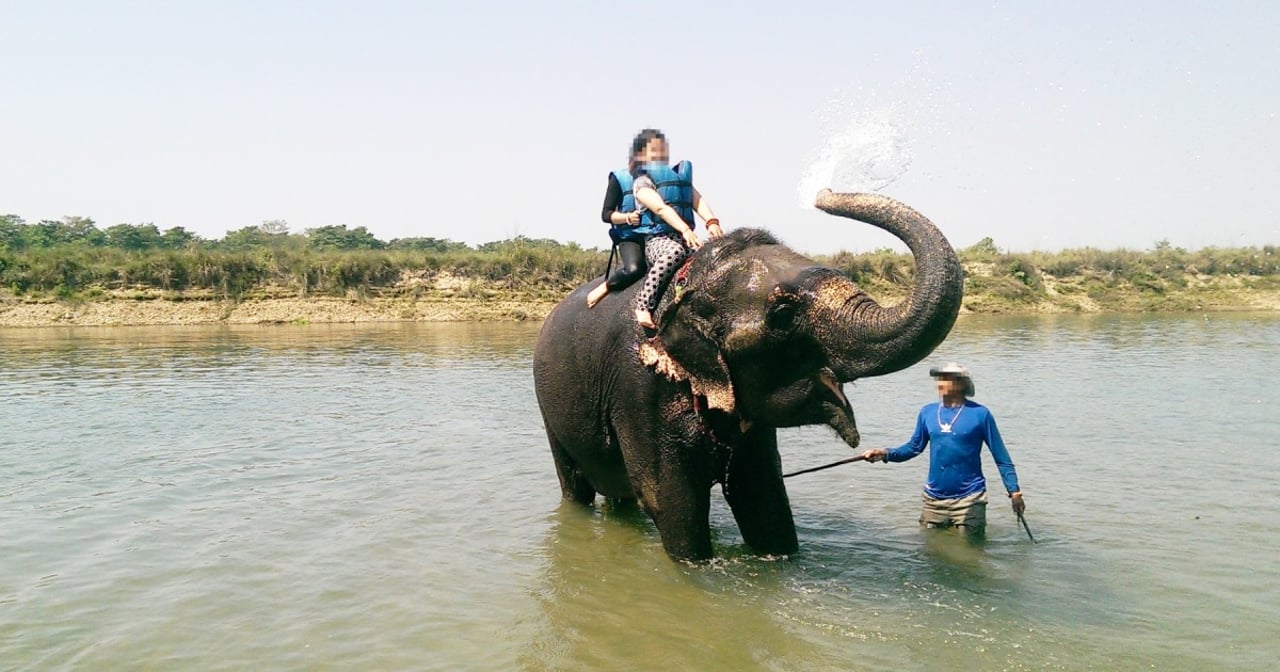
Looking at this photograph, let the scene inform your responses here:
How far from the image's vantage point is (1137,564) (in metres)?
6.94

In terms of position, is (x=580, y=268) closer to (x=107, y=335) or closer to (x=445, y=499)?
(x=107, y=335)

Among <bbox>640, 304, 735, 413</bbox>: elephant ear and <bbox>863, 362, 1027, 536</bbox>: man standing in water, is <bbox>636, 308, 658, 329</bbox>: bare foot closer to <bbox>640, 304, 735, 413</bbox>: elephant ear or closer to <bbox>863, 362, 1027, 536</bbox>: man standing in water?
<bbox>640, 304, 735, 413</bbox>: elephant ear

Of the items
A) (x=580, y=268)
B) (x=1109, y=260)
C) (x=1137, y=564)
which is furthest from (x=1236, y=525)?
(x=1109, y=260)

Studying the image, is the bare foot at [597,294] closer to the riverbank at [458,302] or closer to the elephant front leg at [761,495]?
the elephant front leg at [761,495]

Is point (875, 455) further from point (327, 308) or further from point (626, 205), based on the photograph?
point (327, 308)

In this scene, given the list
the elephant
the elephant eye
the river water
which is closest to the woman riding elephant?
the elephant

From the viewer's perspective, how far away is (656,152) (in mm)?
6777

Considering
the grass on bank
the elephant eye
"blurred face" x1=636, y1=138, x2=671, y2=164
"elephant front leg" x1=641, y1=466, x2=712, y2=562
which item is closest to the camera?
the elephant eye

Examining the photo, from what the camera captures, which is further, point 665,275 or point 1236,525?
point 1236,525

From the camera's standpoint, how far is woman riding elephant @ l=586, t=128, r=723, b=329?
6324 millimetres

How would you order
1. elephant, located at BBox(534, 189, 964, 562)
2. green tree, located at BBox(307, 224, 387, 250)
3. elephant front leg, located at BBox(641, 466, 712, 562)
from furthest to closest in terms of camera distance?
green tree, located at BBox(307, 224, 387, 250) → elephant front leg, located at BBox(641, 466, 712, 562) → elephant, located at BBox(534, 189, 964, 562)

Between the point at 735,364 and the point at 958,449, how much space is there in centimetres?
263

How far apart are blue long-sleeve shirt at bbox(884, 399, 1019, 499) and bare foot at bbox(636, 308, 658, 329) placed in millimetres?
2304

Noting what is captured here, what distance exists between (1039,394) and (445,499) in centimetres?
1060
